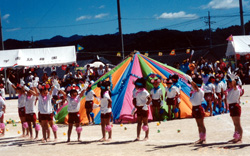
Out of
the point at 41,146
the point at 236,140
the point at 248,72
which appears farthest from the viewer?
the point at 248,72

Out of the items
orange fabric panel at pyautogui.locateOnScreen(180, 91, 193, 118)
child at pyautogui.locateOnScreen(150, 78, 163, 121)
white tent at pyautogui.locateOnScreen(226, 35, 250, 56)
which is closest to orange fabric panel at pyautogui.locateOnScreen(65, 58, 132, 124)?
child at pyautogui.locateOnScreen(150, 78, 163, 121)

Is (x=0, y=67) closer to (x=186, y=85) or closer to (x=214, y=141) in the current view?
(x=186, y=85)

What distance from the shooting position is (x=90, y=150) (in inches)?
338

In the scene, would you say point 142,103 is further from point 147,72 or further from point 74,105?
point 147,72

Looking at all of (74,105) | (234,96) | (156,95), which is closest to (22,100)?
(74,105)

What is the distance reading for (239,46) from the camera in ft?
91.8

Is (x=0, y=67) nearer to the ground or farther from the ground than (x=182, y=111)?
farther from the ground

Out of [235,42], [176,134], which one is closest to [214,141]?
[176,134]

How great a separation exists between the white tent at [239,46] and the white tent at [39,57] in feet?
42.0

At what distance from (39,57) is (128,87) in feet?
51.4

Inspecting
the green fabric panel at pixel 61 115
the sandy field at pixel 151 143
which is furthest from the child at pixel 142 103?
the green fabric panel at pixel 61 115

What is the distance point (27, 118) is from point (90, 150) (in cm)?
327

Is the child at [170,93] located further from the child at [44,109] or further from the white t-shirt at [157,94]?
the child at [44,109]

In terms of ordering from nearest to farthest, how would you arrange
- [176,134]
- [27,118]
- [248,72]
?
[176,134] < [27,118] < [248,72]
